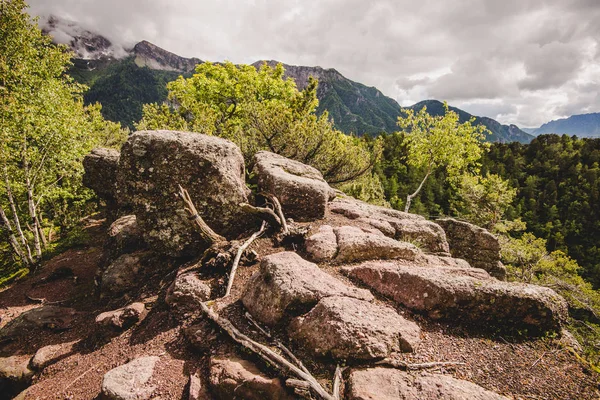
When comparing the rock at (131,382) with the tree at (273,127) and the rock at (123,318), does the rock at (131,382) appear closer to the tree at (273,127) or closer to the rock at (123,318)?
the rock at (123,318)

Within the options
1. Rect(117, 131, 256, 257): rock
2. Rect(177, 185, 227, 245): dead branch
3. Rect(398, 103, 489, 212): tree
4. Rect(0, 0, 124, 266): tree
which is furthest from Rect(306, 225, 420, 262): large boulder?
Rect(0, 0, 124, 266): tree

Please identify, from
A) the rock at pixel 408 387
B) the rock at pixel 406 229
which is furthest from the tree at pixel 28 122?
the rock at pixel 408 387

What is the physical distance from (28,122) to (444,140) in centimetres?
2807

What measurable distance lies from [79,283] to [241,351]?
38.5 feet

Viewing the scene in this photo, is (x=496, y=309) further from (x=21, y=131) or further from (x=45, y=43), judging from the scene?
(x=45, y=43)

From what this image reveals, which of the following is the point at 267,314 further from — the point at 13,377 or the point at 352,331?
the point at 13,377

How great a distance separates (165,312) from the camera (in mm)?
A: 6664

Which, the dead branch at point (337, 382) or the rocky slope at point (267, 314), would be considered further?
the rocky slope at point (267, 314)

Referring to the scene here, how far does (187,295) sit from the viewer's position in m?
6.41

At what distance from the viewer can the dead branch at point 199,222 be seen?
766 centimetres

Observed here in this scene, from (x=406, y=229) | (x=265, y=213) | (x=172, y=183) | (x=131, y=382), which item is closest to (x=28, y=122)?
(x=172, y=183)

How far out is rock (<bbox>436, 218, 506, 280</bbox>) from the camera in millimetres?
14469

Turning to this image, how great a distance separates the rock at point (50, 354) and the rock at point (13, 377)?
11.3 inches

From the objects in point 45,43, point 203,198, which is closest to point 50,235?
point 45,43
